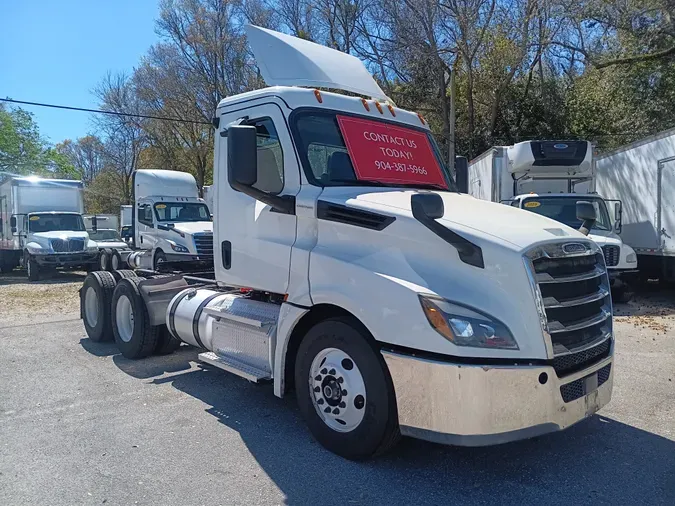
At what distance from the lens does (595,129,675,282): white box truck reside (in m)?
11.8

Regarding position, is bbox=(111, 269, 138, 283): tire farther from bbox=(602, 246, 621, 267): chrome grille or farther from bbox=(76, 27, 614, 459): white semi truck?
bbox=(602, 246, 621, 267): chrome grille

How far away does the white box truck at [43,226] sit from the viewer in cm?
1853

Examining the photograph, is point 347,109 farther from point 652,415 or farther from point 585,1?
point 585,1

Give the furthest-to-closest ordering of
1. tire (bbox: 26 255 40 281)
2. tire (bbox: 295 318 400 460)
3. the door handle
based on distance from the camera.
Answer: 1. tire (bbox: 26 255 40 281)
2. the door handle
3. tire (bbox: 295 318 400 460)

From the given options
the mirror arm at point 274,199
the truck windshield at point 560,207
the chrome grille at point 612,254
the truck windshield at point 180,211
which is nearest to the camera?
the mirror arm at point 274,199

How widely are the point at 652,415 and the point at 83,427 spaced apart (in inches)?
202

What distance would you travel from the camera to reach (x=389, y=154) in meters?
5.11

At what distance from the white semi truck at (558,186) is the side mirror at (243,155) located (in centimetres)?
758

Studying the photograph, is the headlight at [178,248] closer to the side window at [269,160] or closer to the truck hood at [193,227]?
the truck hood at [193,227]

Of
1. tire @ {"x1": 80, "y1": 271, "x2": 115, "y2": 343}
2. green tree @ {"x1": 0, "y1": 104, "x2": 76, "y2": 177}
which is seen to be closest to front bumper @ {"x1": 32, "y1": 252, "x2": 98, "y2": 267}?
tire @ {"x1": 80, "y1": 271, "x2": 115, "y2": 343}

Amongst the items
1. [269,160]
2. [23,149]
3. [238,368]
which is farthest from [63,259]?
[23,149]

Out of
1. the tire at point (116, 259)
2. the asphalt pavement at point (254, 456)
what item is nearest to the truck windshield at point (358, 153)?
the asphalt pavement at point (254, 456)

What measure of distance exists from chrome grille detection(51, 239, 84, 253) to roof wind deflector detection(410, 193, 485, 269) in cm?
1752

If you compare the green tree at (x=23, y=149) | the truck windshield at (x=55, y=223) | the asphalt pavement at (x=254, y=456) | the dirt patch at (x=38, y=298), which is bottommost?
the asphalt pavement at (x=254, y=456)
